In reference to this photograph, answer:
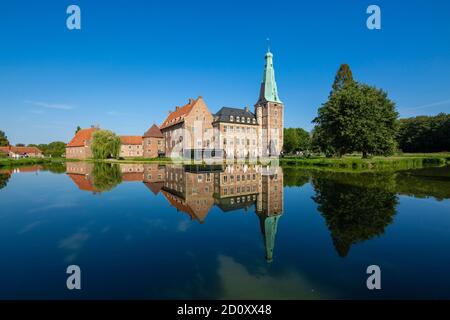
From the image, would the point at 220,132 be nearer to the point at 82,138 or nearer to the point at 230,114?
the point at 230,114

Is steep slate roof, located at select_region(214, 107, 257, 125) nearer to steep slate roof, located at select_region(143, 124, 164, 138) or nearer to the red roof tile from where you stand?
steep slate roof, located at select_region(143, 124, 164, 138)

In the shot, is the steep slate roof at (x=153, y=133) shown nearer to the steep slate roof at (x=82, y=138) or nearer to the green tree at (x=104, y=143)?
the green tree at (x=104, y=143)

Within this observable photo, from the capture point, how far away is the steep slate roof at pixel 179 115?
2343 inches

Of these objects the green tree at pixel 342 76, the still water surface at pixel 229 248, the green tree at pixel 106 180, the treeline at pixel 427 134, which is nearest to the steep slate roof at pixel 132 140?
the green tree at pixel 106 180

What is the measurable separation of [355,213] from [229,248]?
536cm

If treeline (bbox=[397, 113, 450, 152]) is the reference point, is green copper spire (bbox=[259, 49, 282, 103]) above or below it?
above

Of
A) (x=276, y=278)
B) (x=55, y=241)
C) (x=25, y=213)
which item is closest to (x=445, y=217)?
(x=276, y=278)

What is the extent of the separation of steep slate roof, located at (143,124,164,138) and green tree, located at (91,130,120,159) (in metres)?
16.3

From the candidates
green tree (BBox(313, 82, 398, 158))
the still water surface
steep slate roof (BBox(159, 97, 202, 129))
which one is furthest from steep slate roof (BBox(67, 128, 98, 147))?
the still water surface

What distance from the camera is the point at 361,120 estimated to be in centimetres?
3234

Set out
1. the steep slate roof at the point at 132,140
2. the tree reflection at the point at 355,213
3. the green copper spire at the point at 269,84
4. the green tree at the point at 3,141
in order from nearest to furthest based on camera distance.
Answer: the tree reflection at the point at 355,213, the green copper spire at the point at 269,84, the steep slate roof at the point at 132,140, the green tree at the point at 3,141

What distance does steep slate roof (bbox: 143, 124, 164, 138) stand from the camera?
6844cm

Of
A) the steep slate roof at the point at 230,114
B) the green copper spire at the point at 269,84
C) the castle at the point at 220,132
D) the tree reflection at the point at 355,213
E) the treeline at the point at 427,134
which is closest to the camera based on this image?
the tree reflection at the point at 355,213
